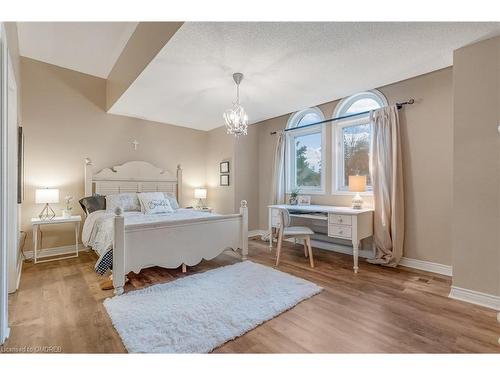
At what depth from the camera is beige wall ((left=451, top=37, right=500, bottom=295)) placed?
2.02 m

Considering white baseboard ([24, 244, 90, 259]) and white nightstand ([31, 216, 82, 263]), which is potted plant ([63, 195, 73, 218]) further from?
white baseboard ([24, 244, 90, 259])

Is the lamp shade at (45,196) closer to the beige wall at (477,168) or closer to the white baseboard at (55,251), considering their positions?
the white baseboard at (55,251)

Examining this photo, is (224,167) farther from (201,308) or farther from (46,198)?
(201,308)

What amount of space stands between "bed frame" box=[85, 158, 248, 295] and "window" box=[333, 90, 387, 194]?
1.74 metres

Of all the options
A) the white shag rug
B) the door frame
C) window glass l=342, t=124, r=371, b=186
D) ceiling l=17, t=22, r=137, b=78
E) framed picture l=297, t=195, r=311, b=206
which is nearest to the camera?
the door frame

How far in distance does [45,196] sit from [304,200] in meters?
3.93

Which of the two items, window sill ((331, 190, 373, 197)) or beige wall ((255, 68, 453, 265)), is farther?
window sill ((331, 190, 373, 197))

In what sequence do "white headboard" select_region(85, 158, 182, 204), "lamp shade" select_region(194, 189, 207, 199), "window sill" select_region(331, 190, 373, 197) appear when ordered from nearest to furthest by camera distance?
"window sill" select_region(331, 190, 373, 197)
"white headboard" select_region(85, 158, 182, 204)
"lamp shade" select_region(194, 189, 207, 199)

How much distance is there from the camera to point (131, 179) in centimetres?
436

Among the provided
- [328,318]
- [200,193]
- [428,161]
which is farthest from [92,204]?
[428,161]

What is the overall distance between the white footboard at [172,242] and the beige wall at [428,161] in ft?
7.35

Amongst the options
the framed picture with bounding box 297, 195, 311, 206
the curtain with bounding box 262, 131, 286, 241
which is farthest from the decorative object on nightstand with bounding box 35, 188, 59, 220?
the framed picture with bounding box 297, 195, 311, 206
